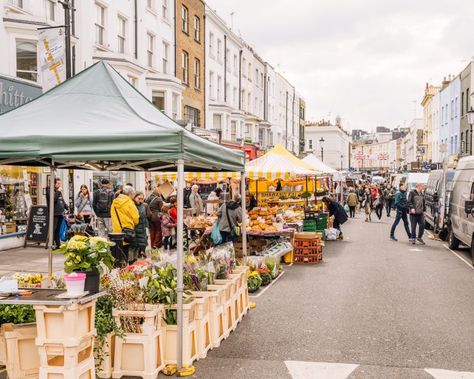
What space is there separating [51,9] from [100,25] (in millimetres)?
3474

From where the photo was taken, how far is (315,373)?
6.03 m

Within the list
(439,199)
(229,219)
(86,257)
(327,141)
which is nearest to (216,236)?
(229,219)

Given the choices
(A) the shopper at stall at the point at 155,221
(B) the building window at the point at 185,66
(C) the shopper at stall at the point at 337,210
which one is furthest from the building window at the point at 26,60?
(B) the building window at the point at 185,66

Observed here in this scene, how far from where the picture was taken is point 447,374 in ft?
19.6

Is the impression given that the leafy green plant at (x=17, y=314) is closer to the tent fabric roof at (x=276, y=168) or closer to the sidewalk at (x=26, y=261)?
the sidewalk at (x=26, y=261)

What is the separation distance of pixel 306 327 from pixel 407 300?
8.73 feet

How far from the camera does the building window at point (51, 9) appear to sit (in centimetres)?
1888

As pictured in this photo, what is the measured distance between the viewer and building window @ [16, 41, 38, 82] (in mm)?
17609

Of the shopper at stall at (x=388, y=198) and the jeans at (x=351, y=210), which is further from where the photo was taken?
the shopper at stall at (x=388, y=198)

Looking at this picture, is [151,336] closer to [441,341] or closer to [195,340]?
[195,340]

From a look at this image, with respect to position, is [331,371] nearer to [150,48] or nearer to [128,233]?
[128,233]

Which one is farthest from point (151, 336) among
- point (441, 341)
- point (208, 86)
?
point (208, 86)

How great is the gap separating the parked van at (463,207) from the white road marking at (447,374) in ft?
24.5

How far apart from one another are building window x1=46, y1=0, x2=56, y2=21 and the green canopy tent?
12962mm
